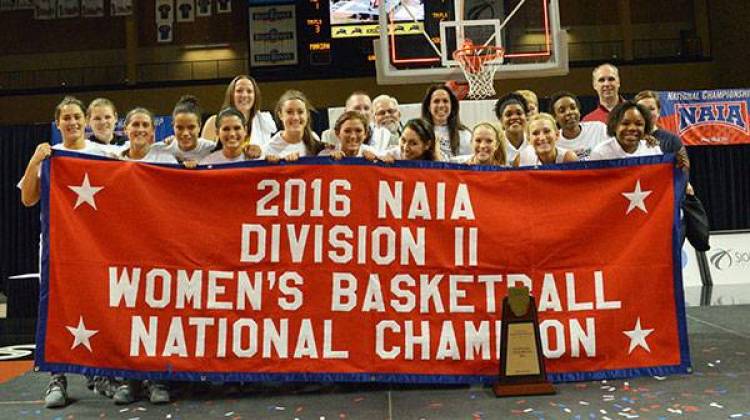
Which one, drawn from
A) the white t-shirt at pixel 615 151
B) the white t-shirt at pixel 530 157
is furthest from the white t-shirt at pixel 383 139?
the white t-shirt at pixel 615 151

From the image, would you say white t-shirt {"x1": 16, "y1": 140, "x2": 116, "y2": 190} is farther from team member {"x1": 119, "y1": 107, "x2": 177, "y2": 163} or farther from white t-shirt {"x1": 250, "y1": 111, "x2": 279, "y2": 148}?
white t-shirt {"x1": 250, "y1": 111, "x2": 279, "y2": 148}

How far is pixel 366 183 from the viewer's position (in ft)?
12.1

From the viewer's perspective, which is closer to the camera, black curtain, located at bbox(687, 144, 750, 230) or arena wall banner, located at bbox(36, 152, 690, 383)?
arena wall banner, located at bbox(36, 152, 690, 383)

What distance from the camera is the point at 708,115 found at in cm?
1152

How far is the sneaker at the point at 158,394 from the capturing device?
3.37 metres

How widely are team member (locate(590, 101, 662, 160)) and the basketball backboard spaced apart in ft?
12.2

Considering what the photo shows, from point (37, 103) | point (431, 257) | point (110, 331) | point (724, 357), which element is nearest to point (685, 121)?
point (724, 357)

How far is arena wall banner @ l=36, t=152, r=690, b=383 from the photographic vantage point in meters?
3.49

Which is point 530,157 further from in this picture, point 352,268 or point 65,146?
point 65,146

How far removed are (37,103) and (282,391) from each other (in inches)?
641

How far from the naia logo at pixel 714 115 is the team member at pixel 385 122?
8227 millimetres

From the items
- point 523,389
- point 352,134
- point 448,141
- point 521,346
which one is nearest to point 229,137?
point 352,134

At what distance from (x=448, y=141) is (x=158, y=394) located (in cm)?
234

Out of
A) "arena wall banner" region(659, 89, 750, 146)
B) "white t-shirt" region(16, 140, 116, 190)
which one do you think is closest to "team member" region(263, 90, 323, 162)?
"white t-shirt" region(16, 140, 116, 190)
